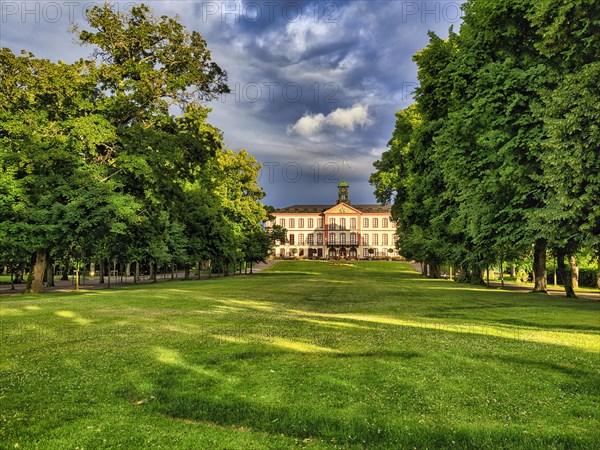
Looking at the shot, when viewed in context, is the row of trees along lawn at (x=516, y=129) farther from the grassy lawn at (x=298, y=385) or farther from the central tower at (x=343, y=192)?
the central tower at (x=343, y=192)

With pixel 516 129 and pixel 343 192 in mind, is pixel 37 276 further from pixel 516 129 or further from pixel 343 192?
pixel 343 192

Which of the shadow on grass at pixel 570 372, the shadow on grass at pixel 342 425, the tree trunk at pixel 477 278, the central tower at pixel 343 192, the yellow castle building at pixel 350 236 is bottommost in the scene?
the tree trunk at pixel 477 278

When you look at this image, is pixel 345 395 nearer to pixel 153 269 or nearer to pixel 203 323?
pixel 203 323

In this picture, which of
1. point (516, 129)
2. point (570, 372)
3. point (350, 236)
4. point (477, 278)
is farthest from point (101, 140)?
point (350, 236)

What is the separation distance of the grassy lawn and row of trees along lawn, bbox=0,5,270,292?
12.7 m

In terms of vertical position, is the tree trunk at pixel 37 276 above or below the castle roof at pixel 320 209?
below

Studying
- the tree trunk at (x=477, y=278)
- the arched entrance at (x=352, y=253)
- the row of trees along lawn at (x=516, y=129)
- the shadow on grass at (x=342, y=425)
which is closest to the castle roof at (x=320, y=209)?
the arched entrance at (x=352, y=253)

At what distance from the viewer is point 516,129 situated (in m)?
19.9

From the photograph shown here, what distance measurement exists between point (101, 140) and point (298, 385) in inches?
934

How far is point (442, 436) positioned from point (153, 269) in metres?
44.5

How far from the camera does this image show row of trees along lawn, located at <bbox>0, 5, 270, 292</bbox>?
78.7 feet

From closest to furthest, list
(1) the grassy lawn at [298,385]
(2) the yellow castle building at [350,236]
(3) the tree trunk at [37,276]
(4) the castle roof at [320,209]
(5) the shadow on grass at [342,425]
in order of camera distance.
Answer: (5) the shadow on grass at [342,425], (1) the grassy lawn at [298,385], (3) the tree trunk at [37,276], (2) the yellow castle building at [350,236], (4) the castle roof at [320,209]

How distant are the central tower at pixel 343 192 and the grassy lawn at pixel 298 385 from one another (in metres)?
119

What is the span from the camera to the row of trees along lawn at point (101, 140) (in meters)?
24.0
